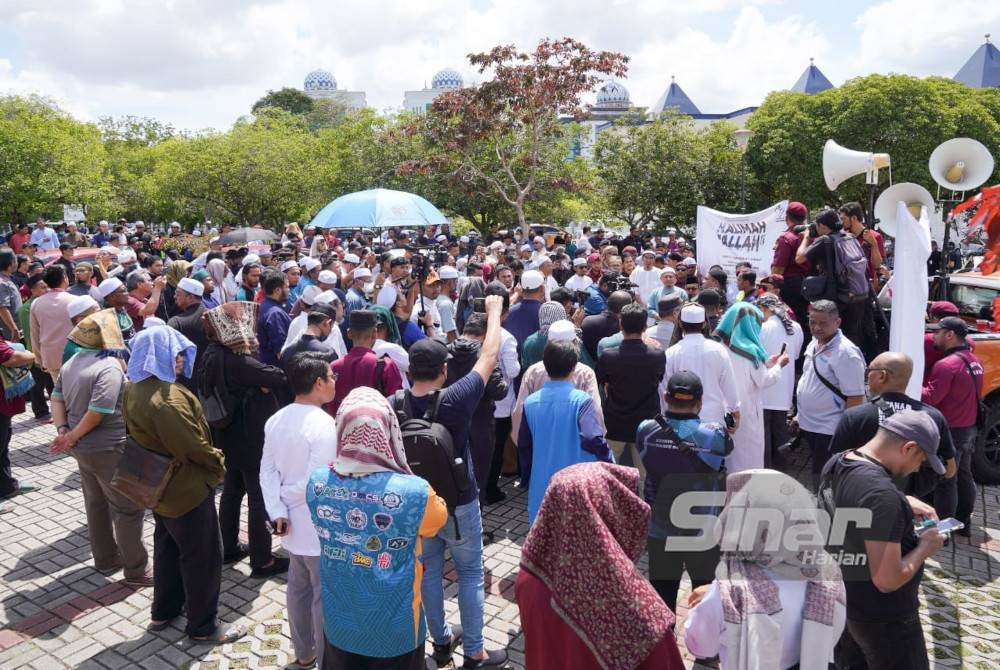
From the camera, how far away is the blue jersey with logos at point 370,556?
2.78 m

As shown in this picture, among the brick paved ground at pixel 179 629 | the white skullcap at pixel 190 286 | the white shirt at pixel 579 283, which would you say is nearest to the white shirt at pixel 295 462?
the brick paved ground at pixel 179 629

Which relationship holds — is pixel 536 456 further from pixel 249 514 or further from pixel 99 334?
pixel 99 334

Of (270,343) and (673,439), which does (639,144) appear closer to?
(270,343)

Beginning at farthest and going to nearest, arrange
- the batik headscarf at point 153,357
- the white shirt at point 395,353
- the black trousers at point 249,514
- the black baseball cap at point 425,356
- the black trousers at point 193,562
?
the white shirt at point 395,353 < the black trousers at point 249,514 < the black trousers at point 193,562 < the batik headscarf at point 153,357 < the black baseball cap at point 425,356

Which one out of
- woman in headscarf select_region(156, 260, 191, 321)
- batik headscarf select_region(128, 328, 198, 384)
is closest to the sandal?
batik headscarf select_region(128, 328, 198, 384)

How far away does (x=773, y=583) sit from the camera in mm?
2449

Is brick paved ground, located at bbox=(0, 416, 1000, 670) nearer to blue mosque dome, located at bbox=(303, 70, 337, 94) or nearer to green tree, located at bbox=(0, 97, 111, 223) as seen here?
green tree, located at bbox=(0, 97, 111, 223)

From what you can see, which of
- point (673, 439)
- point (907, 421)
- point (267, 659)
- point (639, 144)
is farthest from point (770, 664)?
point (639, 144)

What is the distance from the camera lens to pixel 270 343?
21.3 feet

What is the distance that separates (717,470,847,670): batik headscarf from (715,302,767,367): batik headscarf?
10.3 feet

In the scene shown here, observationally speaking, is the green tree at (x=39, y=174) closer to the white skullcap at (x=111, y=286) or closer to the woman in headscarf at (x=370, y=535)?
the white skullcap at (x=111, y=286)

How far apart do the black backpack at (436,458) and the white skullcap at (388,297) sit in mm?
3026

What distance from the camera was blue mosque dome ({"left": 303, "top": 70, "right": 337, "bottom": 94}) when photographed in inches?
3925

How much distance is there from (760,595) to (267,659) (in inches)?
121
